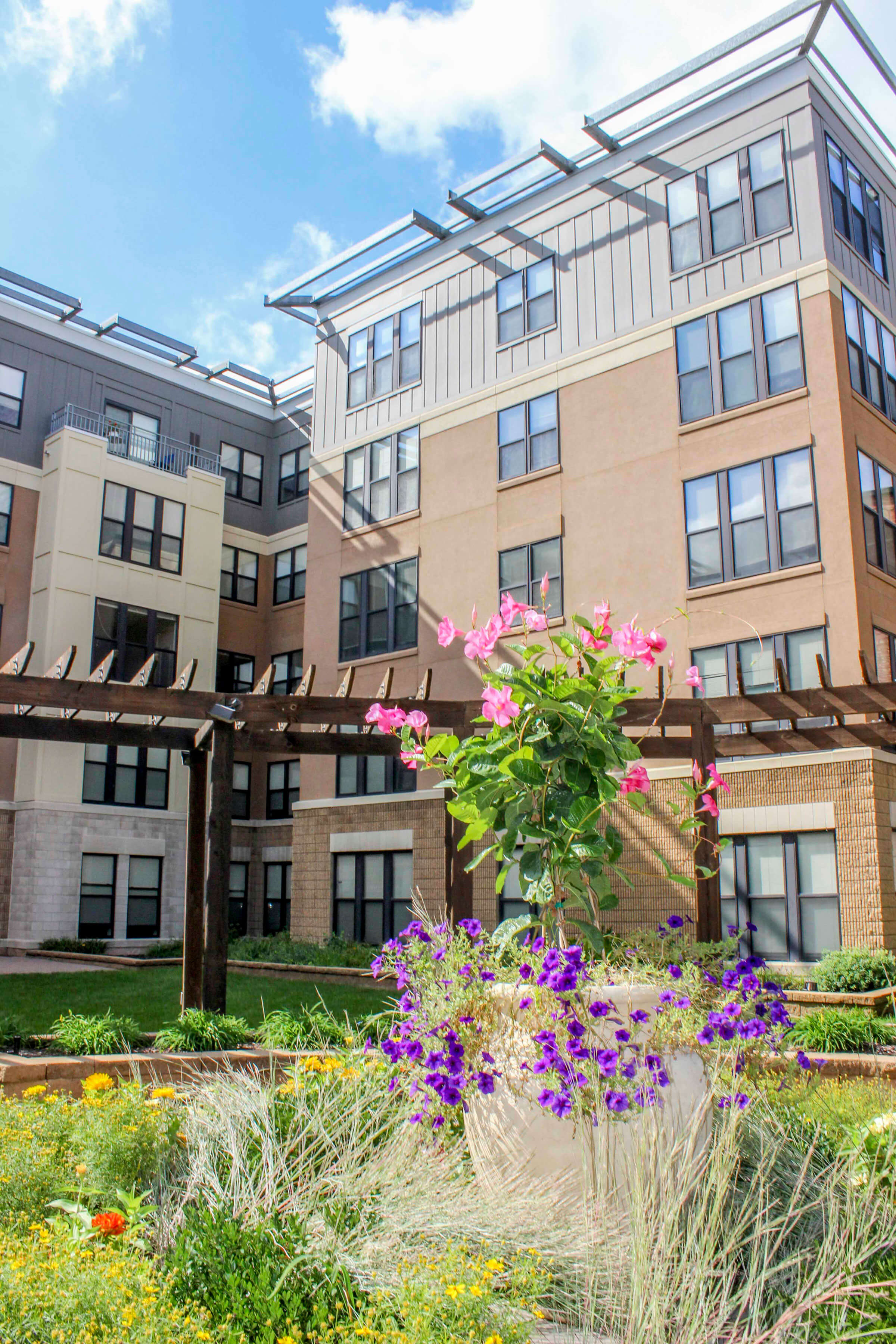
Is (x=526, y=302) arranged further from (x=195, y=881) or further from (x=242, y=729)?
(x=195, y=881)

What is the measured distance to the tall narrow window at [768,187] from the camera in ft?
59.7

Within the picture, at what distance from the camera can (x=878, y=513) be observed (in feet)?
57.8

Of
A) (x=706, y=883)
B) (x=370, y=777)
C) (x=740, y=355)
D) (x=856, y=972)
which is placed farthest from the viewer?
(x=370, y=777)

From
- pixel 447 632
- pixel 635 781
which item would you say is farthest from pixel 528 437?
pixel 635 781

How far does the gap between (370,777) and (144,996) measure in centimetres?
1068

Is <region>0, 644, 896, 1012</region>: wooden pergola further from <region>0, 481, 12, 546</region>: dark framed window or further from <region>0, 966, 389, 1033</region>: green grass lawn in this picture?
<region>0, 481, 12, 546</region>: dark framed window

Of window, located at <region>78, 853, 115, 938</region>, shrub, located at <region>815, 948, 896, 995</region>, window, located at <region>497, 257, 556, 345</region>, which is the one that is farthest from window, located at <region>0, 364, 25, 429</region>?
shrub, located at <region>815, 948, 896, 995</region>

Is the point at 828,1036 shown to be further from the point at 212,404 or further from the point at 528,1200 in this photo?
the point at 212,404

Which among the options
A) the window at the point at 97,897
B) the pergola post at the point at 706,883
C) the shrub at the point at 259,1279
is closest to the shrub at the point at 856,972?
the pergola post at the point at 706,883

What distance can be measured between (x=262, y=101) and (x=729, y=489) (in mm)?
9662

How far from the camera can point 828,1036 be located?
9359mm

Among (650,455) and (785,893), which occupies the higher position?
(650,455)

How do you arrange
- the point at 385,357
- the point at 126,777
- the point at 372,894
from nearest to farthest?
the point at 372,894 < the point at 385,357 < the point at 126,777

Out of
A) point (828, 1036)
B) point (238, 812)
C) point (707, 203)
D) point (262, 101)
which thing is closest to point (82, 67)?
point (262, 101)
